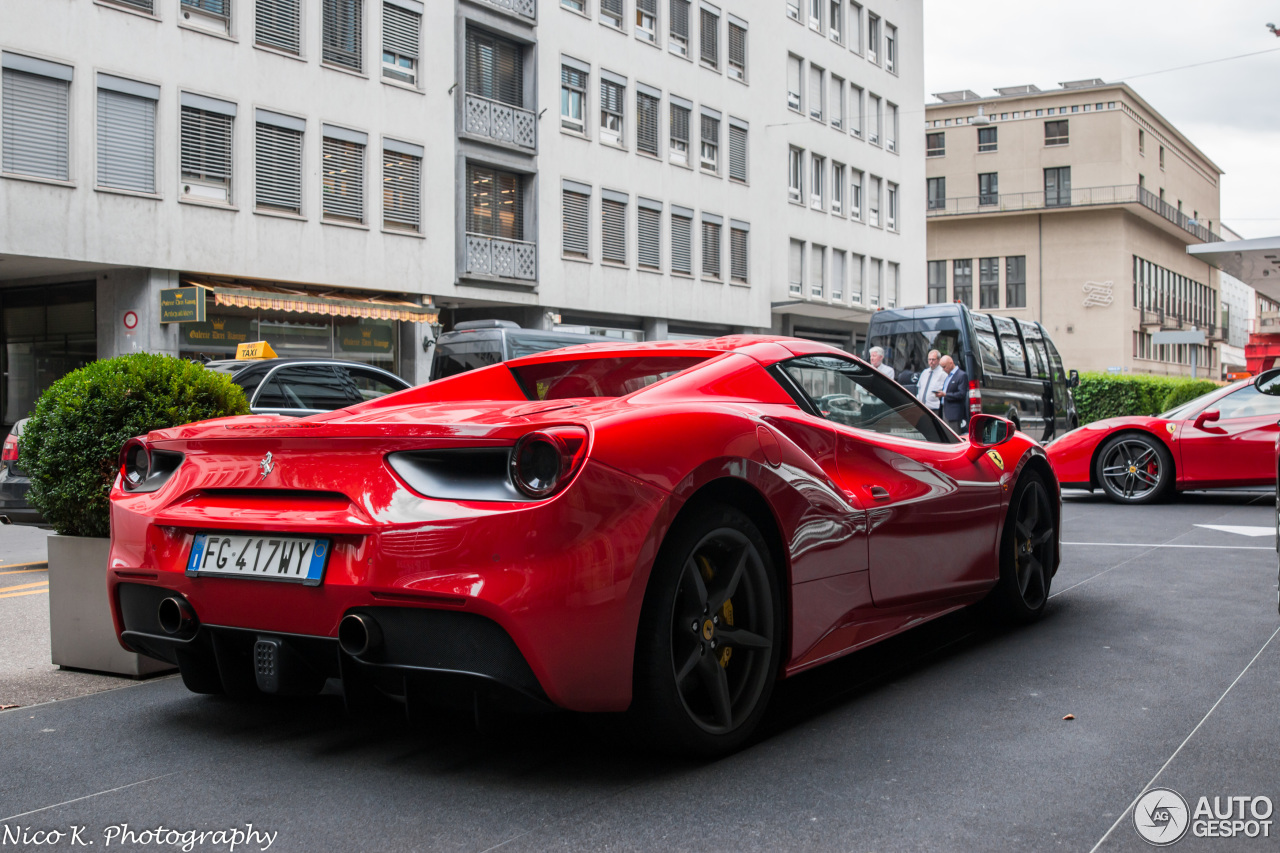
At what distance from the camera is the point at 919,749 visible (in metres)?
3.63

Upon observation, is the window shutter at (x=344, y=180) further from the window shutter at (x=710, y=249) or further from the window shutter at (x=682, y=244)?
the window shutter at (x=710, y=249)

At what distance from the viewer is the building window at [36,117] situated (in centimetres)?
1950

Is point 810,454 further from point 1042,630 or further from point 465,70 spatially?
point 465,70

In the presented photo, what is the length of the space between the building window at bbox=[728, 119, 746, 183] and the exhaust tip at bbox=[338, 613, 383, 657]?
34.9 meters

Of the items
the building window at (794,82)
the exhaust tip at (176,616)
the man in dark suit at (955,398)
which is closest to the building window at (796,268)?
the building window at (794,82)

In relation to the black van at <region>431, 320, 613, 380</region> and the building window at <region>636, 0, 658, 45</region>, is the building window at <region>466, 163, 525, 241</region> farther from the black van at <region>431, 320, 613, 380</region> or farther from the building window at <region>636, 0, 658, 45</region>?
the black van at <region>431, 320, 613, 380</region>

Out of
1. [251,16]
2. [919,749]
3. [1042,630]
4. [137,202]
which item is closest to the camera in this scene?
[919,749]

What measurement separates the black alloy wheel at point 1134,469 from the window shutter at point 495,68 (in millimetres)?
19154

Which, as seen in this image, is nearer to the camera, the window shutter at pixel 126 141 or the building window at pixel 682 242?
the window shutter at pixel 126 141

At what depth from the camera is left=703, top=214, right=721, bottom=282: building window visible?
36.0m

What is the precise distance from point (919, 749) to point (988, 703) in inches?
25.8

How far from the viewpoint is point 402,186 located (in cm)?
2609

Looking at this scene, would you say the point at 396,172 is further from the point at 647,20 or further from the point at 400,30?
the point at 647,20

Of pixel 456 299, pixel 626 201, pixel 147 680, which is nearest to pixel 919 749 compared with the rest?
pixel 147 680
